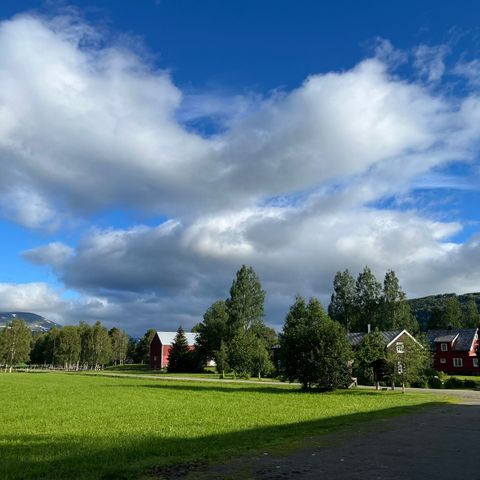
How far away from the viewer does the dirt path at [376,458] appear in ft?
37.8

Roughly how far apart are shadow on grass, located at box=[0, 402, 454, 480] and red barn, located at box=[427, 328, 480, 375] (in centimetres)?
7700

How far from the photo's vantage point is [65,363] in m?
148

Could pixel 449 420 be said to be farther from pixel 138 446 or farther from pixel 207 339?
pixel 207 339

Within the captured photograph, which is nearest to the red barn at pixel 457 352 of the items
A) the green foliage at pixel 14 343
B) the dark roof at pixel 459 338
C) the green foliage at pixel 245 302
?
the dark roof at pixel 459 338

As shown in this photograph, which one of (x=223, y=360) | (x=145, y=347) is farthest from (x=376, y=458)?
(x=145, y=347)

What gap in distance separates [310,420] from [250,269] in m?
73.8

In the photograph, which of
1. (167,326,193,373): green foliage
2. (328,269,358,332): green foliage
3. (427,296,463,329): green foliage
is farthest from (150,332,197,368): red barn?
(427,296,463,329): green foliage

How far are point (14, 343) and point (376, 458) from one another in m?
127

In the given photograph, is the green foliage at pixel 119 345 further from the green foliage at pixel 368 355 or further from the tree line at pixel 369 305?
the green foliage at pixel 368 355

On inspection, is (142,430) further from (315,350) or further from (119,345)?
(119,345)

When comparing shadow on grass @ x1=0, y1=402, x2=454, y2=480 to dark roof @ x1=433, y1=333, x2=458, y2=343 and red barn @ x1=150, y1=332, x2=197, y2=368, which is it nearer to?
dark roof @ x1=433, y1=333, x2=458, y2=343

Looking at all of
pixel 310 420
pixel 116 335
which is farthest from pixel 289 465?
pixel 116 335

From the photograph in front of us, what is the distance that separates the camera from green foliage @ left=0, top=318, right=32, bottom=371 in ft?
405

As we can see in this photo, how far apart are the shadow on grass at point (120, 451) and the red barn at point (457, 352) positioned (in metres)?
77.0
